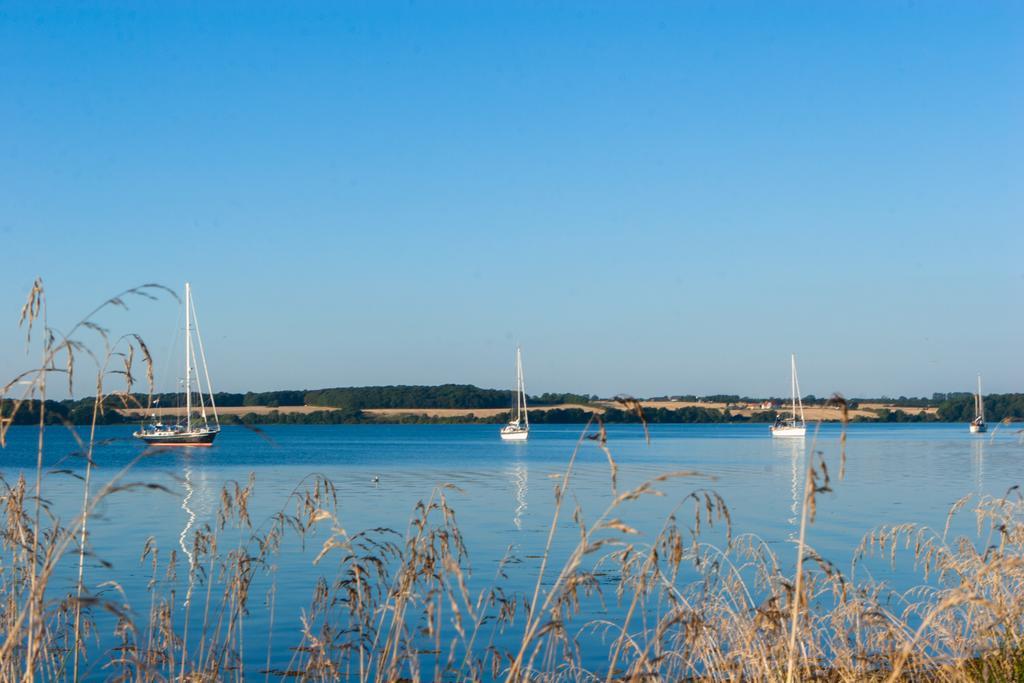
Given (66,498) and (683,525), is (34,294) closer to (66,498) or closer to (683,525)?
(683,525)

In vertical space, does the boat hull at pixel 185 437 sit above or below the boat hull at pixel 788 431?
above

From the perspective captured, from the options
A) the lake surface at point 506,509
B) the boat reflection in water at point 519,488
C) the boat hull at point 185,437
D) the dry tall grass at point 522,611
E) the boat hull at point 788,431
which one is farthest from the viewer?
the boat hull at point 788,431

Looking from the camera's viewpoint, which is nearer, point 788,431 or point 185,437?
point 185,437

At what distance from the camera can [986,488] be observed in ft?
141

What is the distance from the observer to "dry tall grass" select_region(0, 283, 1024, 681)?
13.9ft

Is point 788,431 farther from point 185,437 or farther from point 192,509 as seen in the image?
point 192,509

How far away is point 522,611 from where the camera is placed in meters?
16.6

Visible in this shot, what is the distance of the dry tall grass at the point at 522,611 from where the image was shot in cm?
424

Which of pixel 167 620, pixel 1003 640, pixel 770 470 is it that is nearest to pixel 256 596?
pixel 167 620

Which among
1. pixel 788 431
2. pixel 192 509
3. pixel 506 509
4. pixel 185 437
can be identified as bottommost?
pixel 788 431

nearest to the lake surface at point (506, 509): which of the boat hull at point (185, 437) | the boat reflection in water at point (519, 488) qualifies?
the boat reflection in water at point (519, 488)

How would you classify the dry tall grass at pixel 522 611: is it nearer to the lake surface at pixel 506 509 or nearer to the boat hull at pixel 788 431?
the lake surface at pixel 506 509

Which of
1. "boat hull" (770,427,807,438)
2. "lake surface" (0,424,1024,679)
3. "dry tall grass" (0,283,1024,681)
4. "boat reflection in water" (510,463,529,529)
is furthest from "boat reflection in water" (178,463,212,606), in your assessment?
"boat hull" (770,427,807,438)

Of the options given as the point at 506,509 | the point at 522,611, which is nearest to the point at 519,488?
→ the point at 506,509
